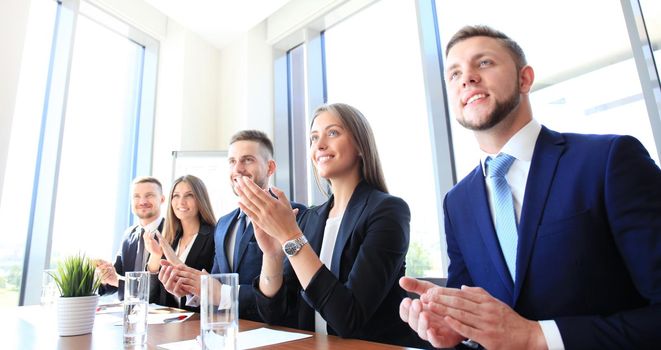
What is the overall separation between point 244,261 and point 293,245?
83 centimetres

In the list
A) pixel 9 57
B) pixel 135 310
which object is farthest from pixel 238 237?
pixel 9 57

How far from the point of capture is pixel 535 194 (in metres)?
1.01

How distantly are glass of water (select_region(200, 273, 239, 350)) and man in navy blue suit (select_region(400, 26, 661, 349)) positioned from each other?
449mm

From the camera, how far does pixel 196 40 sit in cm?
457

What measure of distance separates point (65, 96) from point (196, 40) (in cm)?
161

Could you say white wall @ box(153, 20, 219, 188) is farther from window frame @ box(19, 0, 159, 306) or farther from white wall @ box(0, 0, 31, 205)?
white wall @ box(0, 0, 31, 205)

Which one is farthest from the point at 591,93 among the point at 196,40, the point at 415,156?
the point at 196,40

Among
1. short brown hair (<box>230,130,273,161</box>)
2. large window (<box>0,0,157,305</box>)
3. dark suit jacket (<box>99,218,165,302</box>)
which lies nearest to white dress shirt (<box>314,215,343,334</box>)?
short brown hair (<box>230,130,273,161</box>)

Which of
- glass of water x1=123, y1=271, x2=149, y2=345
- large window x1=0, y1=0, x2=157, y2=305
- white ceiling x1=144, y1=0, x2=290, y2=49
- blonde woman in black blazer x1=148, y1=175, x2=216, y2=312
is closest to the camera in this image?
glass of water x1=123, y1=271, x2=149, y2=345

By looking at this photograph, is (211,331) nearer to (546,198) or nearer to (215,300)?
(215,300)

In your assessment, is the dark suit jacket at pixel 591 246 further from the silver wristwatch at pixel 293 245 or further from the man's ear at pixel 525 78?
the silver wristwatch at pixel 293 245

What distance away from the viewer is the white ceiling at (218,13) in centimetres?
391

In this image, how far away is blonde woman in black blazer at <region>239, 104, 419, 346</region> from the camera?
118cm

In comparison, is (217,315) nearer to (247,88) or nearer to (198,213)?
(198,213)
